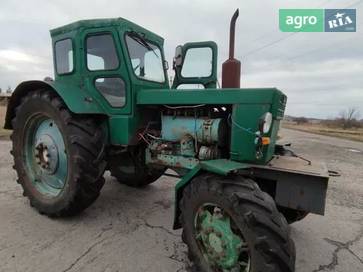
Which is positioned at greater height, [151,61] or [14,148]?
[151,61]

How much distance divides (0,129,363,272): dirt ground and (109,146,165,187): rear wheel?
9.3 inches

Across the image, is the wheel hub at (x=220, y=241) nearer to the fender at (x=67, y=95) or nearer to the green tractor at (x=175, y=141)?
the green tractor at (x=175, y=141)

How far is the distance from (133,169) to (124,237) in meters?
1.18

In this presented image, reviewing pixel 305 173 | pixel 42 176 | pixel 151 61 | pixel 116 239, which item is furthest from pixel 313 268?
pixel 42 176

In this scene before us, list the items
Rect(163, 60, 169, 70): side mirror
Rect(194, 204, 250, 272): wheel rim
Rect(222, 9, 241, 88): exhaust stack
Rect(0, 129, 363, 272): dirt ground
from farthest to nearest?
Rect(163, 60, 169, 70): side mirror < Rect(222, 9, 241, 88): exhaust stack < Rect(0, 129, 363, 272): dirt ground < Rect(194, 204, 250, 272): wheel rim

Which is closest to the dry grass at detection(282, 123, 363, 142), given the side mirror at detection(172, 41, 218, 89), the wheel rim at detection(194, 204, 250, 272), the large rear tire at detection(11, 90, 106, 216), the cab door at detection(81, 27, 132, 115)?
the side mirror at detection(172, 41, 218, 89)

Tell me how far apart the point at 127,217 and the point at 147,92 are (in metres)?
1.67

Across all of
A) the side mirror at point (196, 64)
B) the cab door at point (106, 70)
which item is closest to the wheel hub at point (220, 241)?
the cab door at point (106, 70)

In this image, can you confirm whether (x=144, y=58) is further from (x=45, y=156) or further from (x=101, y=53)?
(x=45, y=156)

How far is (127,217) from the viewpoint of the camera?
389 centimetres

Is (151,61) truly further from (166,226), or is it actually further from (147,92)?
(166,226)

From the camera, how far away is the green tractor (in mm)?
2447

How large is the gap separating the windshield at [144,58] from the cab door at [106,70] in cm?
18

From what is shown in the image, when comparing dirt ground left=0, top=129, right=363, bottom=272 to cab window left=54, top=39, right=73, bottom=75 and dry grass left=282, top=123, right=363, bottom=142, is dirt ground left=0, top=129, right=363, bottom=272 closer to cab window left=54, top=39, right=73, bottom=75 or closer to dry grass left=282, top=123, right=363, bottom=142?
cab window left=54, top=39, right=73, bottom=75
